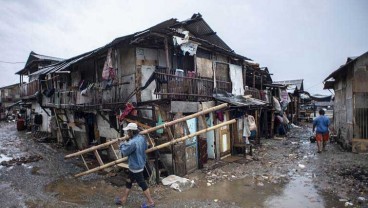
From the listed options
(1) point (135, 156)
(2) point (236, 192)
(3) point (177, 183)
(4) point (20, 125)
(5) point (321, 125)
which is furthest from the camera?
(4) point (20, 125)

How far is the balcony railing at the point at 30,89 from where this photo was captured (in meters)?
21.2

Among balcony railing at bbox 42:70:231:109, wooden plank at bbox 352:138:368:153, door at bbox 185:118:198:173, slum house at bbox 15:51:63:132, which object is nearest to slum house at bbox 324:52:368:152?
wooden plank at bbox 352:138:368:153

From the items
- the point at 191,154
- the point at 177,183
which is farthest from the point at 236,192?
the point at 191,154

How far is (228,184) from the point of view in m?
9.07

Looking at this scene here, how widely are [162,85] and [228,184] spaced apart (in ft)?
14.5

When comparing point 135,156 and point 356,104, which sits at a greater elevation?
point 356,104

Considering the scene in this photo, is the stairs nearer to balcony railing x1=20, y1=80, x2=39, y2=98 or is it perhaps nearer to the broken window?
balcony railing x1=20, y1=80, x2=39, y2=98

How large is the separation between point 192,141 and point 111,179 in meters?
3.55

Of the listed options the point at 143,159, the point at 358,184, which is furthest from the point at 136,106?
the point at 358,184

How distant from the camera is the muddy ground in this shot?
7.36m

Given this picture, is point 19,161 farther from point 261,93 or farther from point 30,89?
point 261,93

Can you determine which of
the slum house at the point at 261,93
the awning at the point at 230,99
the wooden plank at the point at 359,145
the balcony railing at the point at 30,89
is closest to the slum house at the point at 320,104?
the slum house at the point at 261,93

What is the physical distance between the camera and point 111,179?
31.1ft

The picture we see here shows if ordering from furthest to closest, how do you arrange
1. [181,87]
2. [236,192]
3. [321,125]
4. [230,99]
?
[321,125], [230,99], [181,87], [236,192]
